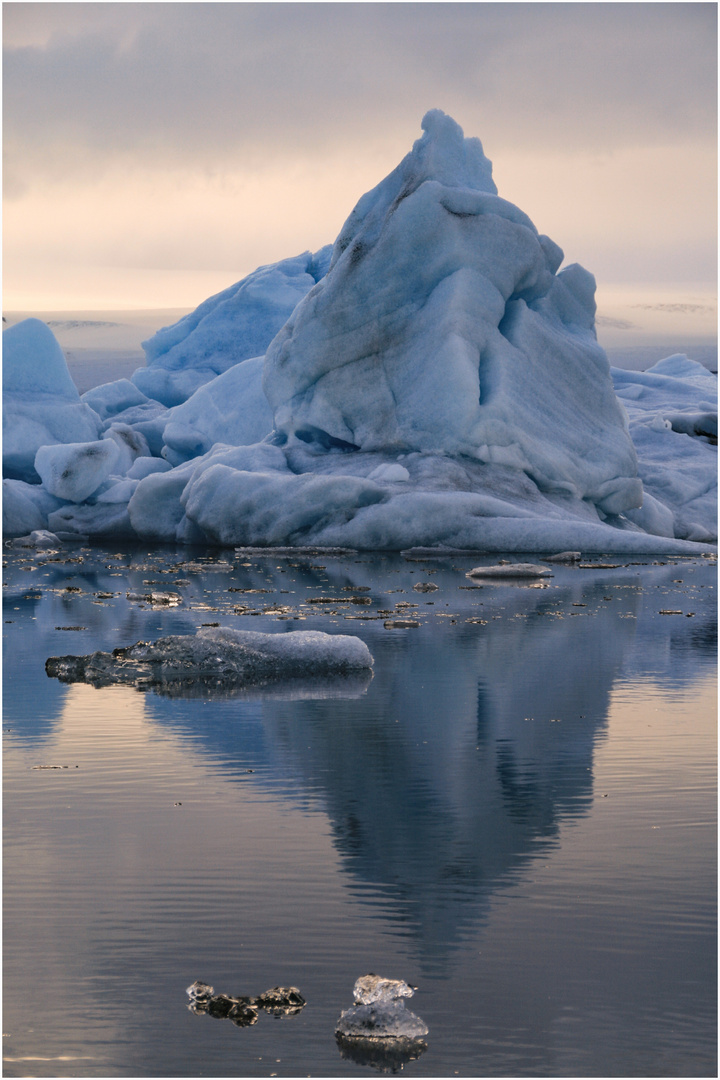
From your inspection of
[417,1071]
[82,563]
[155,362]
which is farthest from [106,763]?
[155,362]

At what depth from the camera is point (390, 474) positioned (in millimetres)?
22203

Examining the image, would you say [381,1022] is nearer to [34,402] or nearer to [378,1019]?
[378,1019]

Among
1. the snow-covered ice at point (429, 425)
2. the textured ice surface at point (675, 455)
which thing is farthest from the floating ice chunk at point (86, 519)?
the textured ice surface at point (675, 455)

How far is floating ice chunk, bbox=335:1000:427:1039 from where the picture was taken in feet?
9.86

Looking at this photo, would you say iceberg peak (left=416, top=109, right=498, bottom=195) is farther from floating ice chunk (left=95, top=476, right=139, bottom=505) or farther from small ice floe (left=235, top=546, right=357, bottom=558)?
floating ice chunk (left=95, top=476, right=139, bottom=505)

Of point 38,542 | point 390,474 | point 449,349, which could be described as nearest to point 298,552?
point 390,474

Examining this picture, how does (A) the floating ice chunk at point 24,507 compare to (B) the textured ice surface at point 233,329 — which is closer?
(A) the floating ice chunk at point 24,507

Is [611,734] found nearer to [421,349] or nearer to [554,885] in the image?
[554,885]

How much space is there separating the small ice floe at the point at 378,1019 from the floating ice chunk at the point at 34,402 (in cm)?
2734

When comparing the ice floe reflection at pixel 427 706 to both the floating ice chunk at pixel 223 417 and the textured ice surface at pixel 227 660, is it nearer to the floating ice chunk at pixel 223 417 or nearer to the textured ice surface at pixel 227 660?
the textured ice surface at pixel 227 660

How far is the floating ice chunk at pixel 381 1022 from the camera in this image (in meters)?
3.01

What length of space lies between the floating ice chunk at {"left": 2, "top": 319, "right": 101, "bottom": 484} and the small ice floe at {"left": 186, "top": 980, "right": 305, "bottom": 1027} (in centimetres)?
2715

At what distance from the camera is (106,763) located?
5.82 metres

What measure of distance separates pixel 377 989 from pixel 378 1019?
12 centimetres
